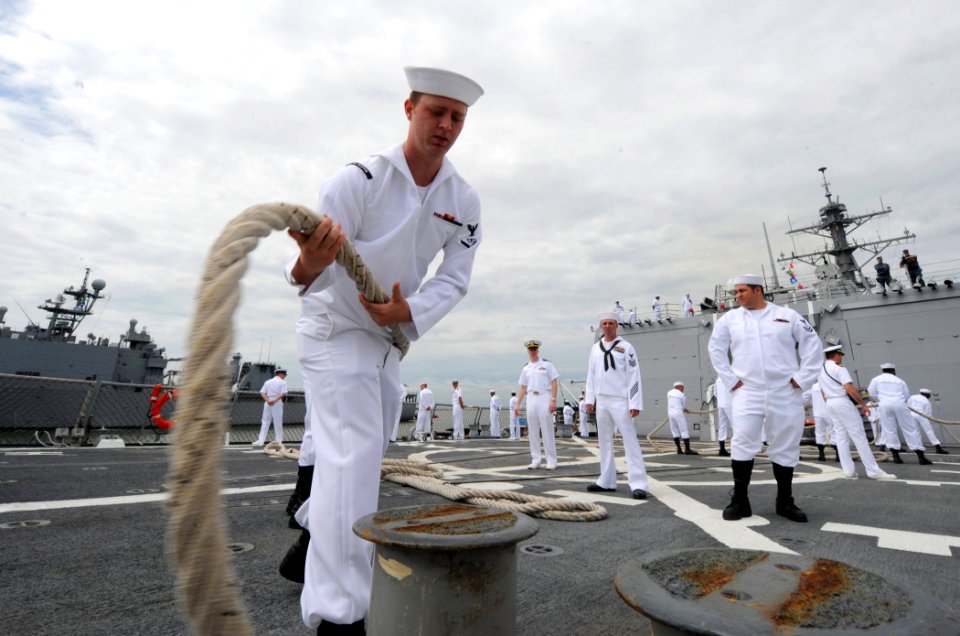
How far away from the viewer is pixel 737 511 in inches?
146

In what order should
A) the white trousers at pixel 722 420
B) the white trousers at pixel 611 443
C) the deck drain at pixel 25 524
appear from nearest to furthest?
1. the deck drain at pixel 25 524
2. the white trousers at pixel 611 443
3. the white trousers at pixel 722 420

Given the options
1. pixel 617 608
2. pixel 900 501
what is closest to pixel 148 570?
pixel 617 608

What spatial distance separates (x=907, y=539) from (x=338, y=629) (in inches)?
139

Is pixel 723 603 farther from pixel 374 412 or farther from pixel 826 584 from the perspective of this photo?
pixel 374 412

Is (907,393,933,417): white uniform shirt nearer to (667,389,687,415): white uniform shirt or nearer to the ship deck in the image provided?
(667,389,687,415): white uniform shirt

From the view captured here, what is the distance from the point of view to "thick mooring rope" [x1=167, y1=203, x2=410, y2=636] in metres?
0.64

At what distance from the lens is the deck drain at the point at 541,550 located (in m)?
2.58

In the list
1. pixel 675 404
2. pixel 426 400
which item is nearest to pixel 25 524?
pixel 675 404

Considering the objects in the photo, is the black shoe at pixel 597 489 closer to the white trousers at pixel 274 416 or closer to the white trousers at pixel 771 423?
the white trousers at pixel 771 423

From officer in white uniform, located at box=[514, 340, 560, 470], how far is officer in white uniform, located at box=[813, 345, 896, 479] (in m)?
4.08

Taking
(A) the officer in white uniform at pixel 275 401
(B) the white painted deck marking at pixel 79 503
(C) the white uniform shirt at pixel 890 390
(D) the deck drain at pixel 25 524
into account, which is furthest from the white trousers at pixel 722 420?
(D) the deck drain at pixel 25 524

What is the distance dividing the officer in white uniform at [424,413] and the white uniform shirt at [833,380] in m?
14.5

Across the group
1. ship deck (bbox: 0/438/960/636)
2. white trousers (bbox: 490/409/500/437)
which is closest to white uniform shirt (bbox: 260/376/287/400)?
ship deck (bbox: 0/438/960/636)

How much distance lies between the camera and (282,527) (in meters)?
3.07
